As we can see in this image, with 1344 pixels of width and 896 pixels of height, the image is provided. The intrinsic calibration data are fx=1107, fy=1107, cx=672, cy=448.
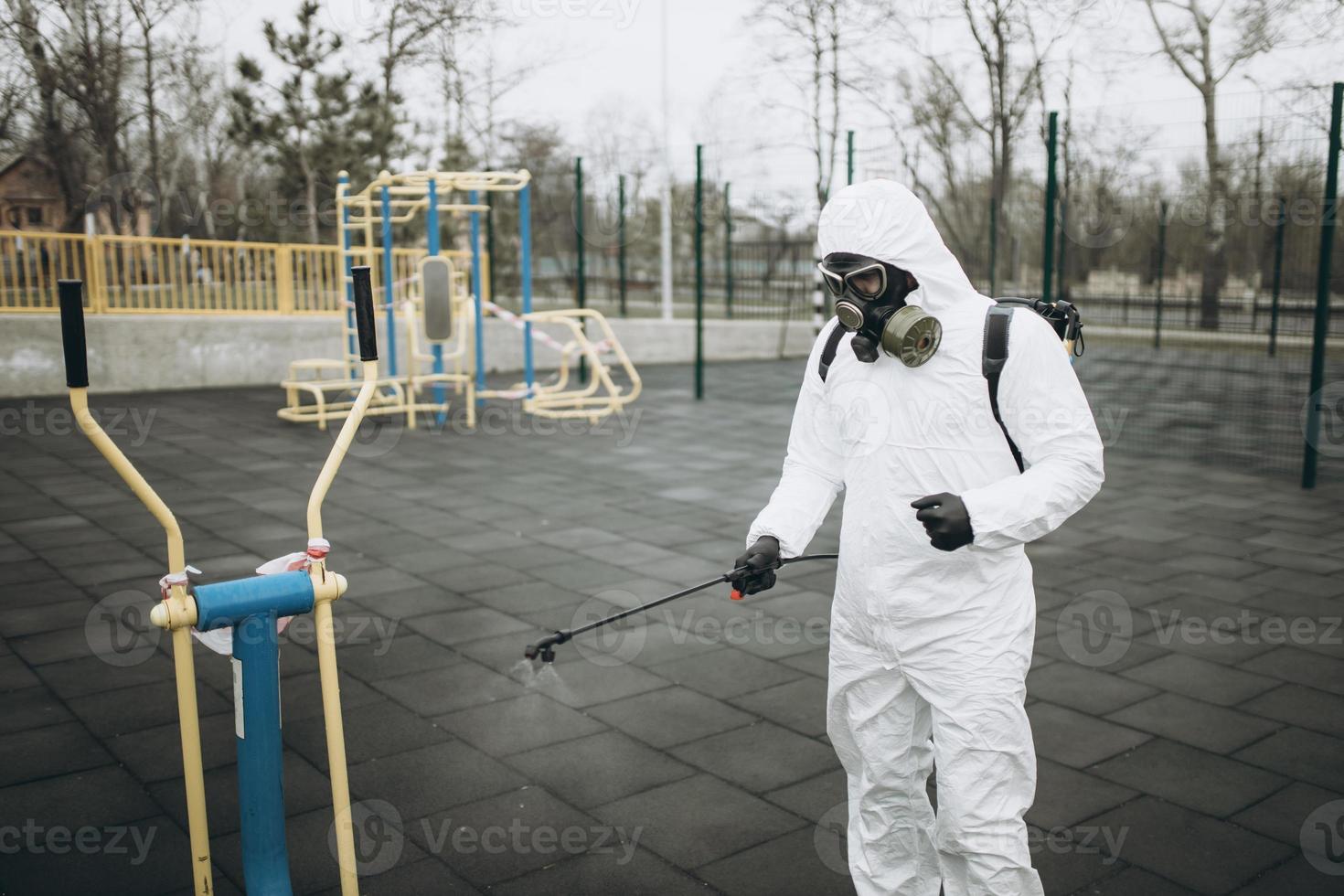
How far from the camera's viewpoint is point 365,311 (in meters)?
2.30

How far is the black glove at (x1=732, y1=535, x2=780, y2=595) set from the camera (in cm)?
258

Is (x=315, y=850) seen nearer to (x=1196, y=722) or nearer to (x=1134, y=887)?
(x=1134, y=887)

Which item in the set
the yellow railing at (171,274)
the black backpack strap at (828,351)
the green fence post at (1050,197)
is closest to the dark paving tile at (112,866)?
the black backpack strap at (828,351)

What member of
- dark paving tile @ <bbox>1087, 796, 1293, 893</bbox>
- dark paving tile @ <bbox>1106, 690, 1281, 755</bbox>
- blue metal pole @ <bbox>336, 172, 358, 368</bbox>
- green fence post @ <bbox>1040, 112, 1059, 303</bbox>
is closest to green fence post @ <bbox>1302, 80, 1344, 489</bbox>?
green fence post @ <bbox>1040, 112, 1059, 303</bbox>

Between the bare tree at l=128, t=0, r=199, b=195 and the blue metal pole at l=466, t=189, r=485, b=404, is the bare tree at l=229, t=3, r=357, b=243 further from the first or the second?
the blue metal pole at l=466, t=189, r=485, b=404

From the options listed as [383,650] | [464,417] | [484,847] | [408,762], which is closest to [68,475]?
[464,417]

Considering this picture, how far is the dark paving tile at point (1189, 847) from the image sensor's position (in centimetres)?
288

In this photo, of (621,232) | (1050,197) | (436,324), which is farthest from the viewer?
(621,232)

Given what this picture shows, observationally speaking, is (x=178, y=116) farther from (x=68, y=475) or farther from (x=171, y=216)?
(x=68, y=475)

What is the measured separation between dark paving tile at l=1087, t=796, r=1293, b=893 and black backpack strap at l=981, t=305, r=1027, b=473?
141 centimetres

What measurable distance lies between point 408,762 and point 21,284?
11123 mm

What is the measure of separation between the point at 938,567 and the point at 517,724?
198 centimetres

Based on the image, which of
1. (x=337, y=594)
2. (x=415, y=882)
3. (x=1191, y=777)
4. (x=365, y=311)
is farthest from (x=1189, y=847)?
(x=365, y=311)

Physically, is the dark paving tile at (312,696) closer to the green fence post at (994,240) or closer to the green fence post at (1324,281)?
the green fence post at (1324,281)
